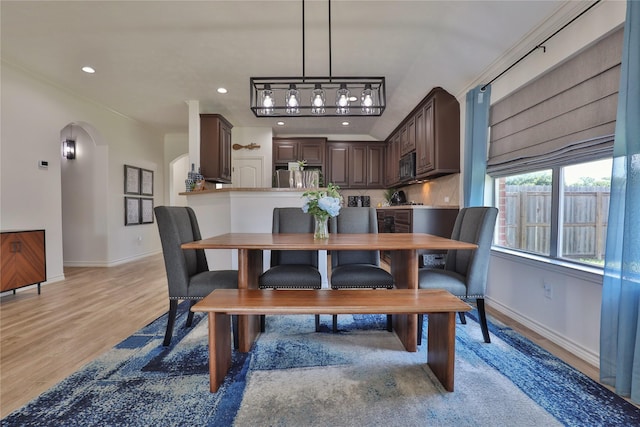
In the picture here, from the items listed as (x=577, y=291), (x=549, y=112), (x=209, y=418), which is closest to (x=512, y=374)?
(x=577, y=291)

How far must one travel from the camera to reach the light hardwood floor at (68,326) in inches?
68.8

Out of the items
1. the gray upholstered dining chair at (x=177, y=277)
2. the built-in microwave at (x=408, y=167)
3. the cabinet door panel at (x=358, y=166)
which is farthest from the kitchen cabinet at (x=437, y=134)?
the gray upholstered dining chair at (x=177, y=277)

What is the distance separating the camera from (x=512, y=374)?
1.71m

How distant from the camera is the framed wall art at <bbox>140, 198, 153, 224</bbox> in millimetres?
5879

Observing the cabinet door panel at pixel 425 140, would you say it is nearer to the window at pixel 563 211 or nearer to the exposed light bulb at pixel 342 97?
the window at pixel 563 211

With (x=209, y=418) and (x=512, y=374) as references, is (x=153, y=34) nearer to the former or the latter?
(x=209, y=418)

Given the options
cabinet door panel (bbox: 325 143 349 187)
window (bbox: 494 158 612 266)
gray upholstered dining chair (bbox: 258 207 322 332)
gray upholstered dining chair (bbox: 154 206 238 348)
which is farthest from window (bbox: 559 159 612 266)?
cabinet door panel (bbox: 325 143 349 187)

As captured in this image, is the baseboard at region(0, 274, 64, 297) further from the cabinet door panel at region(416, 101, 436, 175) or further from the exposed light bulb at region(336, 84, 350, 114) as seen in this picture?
the cabinet door panel at region(416, 101, 436, 175)

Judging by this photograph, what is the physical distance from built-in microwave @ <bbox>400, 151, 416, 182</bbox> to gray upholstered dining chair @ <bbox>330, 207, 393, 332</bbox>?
6.84ft

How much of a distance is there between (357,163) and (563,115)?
443 centimetres

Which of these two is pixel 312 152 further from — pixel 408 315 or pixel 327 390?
pixel 327 390

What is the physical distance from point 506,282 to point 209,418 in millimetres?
2712

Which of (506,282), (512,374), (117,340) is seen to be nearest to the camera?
(512,374)

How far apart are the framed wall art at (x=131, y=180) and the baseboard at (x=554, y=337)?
615 cm
